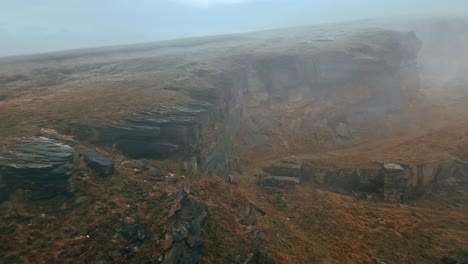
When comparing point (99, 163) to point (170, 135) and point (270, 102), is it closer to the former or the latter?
point (170, 135)

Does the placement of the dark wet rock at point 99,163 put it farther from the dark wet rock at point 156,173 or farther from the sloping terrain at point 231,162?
the dark wet rock at point 156,173

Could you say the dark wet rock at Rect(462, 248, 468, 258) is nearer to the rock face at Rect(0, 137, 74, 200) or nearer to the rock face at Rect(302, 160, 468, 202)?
the rock face at Rect(302, 160, 468, 202)

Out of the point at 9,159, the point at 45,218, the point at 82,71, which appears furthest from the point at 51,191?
the point at 82,71

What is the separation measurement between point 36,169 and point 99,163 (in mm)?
3103

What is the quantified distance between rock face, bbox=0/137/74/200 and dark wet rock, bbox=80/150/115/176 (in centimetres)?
111

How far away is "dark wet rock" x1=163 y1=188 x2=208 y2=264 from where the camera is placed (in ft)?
53.1

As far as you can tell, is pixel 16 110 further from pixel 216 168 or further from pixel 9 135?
pixel 216 168

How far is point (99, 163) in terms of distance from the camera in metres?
19.2

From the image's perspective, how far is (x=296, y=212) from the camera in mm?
25125

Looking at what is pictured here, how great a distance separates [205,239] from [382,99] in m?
36.8

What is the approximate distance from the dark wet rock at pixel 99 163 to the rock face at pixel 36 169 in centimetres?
111

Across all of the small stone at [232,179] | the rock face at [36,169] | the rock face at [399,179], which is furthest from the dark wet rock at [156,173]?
the rock face at [399,179]

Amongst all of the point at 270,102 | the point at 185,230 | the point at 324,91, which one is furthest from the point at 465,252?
the point at 324,91

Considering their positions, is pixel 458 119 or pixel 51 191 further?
pixel 458 119
